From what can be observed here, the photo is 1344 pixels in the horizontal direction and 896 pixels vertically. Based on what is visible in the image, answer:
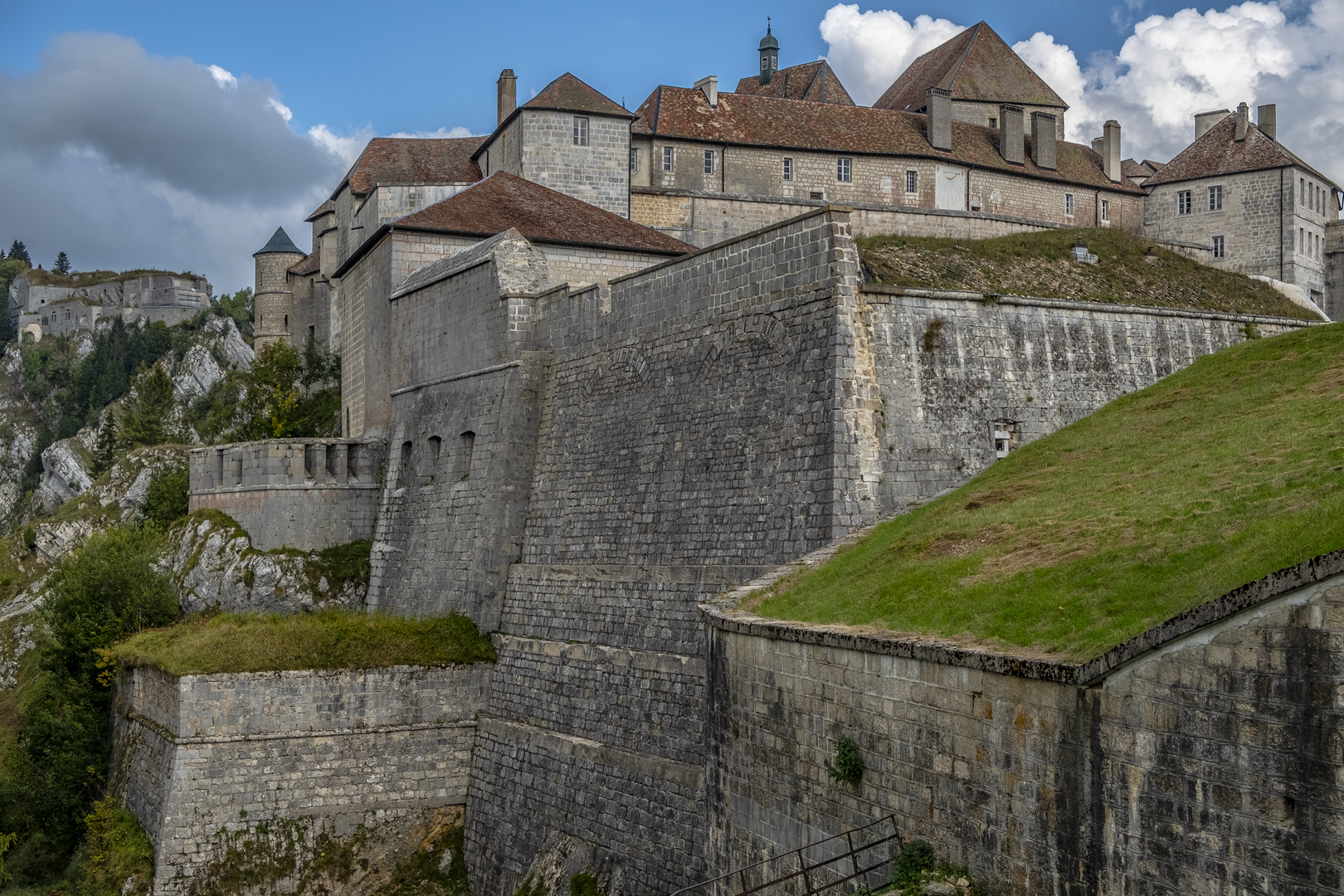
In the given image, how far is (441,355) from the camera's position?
26.6 meters

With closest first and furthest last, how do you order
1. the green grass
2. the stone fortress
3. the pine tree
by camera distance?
the stone fortress, the green grass, the pine tree

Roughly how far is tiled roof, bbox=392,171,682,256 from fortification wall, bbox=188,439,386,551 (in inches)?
209

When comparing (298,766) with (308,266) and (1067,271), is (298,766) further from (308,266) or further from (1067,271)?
(308,266)

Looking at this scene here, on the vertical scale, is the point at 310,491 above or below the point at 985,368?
below

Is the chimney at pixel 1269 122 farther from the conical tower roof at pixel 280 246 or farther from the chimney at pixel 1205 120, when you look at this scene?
the conical tower roof at pixel 280 246

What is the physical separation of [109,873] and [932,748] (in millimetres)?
16955

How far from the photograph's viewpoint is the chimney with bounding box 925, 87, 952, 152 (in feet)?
161

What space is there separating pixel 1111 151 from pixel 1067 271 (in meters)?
16.7

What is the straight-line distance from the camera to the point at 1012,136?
168 ft

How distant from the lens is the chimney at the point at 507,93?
4309 centimetres

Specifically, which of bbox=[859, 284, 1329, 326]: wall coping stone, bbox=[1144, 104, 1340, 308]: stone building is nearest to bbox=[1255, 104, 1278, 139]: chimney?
bbox=[1144, 104, 1340, 308]: stone building

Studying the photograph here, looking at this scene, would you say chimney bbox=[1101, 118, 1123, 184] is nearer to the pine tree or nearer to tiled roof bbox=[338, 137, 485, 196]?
tiled roof bbox=[338, 137, 485, 196]

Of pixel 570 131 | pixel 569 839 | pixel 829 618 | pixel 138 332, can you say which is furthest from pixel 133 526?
pixel 138 332

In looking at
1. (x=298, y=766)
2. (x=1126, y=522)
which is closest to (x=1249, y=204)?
(x=298, y=766)
